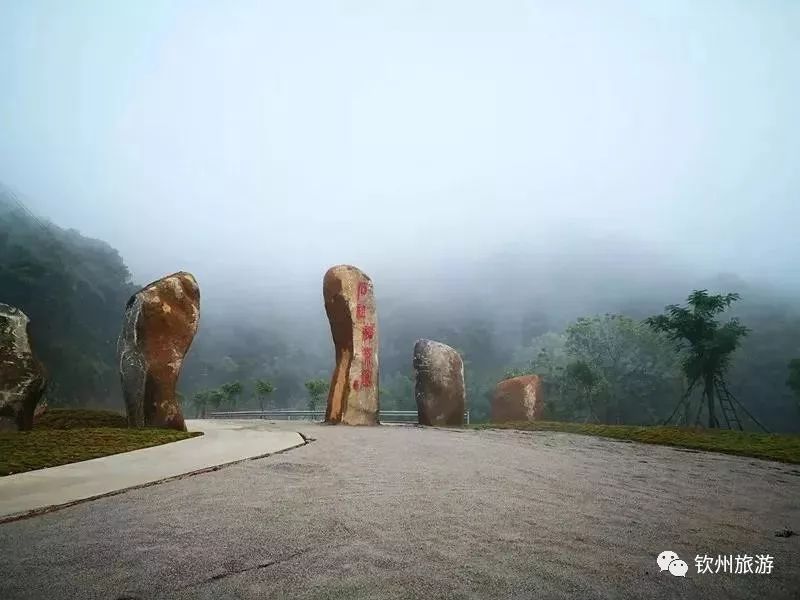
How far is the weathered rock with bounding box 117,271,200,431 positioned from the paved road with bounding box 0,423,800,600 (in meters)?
4.63

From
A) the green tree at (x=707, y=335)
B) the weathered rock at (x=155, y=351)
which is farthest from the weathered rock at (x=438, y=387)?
the weathered rock at (x=155, y=351)

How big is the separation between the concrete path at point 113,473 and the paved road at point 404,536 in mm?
239

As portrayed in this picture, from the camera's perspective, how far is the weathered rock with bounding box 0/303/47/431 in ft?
22.7

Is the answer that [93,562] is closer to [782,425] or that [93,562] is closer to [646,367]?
[646,367]

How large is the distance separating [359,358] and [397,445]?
5332mm

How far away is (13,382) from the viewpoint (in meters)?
7.04

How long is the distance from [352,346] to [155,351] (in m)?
4.65

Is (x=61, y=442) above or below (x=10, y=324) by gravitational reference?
below

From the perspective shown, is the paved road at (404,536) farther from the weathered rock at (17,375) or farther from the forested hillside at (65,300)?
the forested hillside at (65,300)

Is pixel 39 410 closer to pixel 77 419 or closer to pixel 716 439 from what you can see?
pixel 77 419

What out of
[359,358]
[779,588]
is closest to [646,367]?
[359,358]

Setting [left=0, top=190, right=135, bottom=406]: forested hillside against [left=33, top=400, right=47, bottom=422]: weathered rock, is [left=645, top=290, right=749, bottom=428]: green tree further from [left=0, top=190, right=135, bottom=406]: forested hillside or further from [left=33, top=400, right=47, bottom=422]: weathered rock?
[left=0, top=190, right=135, bottom=406]: forested hillside

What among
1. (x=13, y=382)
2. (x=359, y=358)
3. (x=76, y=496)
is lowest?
(x=76, y=496)

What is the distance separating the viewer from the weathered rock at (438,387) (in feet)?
40.8
